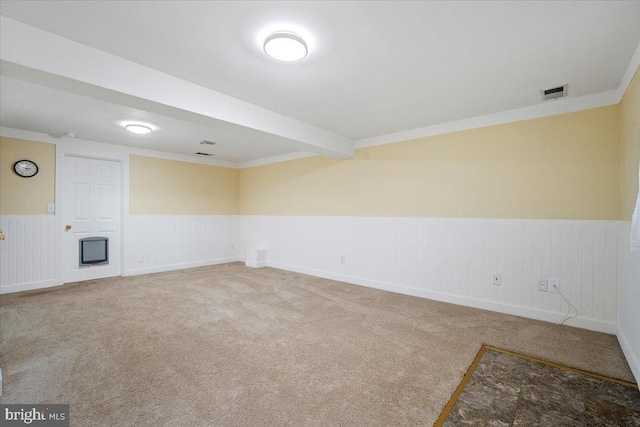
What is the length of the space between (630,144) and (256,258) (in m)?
5.84

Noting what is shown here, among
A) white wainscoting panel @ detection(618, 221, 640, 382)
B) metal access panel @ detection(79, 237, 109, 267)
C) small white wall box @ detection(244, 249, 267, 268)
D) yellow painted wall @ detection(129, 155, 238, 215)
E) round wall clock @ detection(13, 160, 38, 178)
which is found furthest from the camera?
small white wall box @ detection(244, 249, 267, 268)

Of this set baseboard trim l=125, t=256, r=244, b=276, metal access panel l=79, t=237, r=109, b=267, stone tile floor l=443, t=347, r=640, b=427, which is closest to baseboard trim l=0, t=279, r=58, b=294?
metal access panel l=79, t=237, r=109, b=267

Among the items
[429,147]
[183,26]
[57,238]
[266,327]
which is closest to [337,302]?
[266,327]

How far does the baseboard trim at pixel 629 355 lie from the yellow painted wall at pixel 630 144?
1053 mm

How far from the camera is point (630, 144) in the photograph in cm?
245

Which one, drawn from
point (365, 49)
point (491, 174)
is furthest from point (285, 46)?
point (491, 174)

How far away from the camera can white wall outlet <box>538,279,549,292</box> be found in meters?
3.20

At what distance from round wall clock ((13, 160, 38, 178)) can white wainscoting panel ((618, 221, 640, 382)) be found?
24.1 feet

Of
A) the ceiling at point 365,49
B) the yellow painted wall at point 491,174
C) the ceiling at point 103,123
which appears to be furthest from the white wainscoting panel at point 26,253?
the yellow painted wall at point 491,174

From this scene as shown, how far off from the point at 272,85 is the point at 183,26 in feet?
3.32

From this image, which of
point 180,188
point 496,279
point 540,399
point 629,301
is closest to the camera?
point 540,399

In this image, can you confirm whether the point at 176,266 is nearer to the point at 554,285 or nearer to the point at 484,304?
the point at 484,304

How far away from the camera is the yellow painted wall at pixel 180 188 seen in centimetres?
563

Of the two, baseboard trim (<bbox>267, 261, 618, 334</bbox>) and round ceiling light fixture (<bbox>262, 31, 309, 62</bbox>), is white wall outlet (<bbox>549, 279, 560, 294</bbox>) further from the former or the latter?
round ceiling light fixture (<bbox>262, 31, 309, 62</bbox>)
